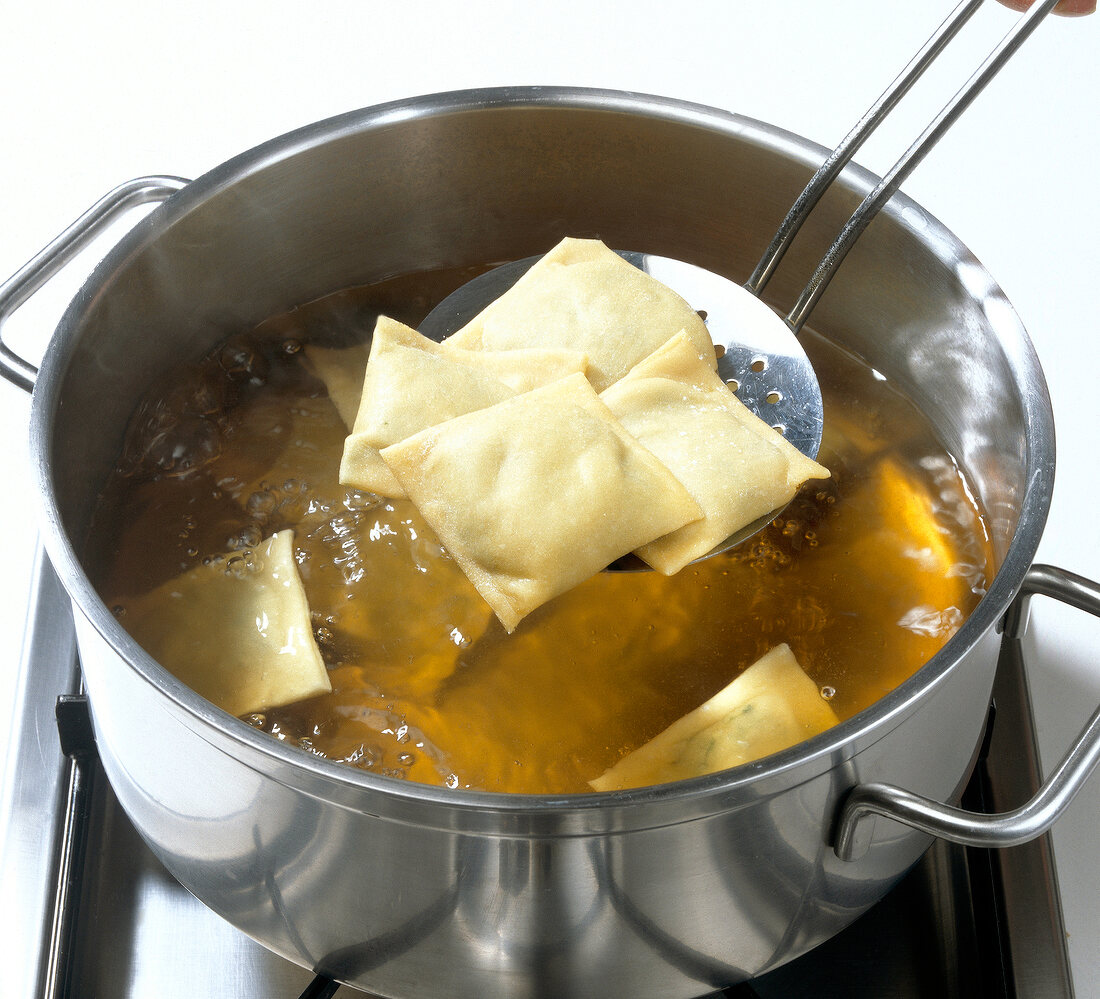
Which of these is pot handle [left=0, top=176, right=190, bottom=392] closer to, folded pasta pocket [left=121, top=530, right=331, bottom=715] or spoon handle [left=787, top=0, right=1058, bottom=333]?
folded pasta pocket [left=121, top=530, right=331, bottom=715]

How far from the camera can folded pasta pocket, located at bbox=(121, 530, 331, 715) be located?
842 millimetres

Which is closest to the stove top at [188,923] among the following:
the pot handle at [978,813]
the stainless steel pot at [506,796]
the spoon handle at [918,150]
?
the stainless steel pot at [506,796]

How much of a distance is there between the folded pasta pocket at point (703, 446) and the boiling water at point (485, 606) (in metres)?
0.09

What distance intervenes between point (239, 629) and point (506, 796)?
14.6 inches

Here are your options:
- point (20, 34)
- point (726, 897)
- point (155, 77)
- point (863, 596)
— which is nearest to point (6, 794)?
point (726, 897)

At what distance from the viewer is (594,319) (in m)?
0.97

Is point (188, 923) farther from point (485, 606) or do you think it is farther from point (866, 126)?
point (866, 126)

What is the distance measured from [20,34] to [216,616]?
1.25 metres

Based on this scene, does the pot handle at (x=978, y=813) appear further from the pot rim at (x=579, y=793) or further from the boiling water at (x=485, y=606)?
the boiling water at (x=485, y=606)

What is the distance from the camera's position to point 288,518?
0.97 metres

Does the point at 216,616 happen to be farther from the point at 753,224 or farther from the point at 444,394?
the point at 753,224

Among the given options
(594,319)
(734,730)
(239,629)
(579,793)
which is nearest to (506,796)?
(579,793)

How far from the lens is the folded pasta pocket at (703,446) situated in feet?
2.81

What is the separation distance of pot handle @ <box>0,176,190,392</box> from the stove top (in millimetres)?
252
